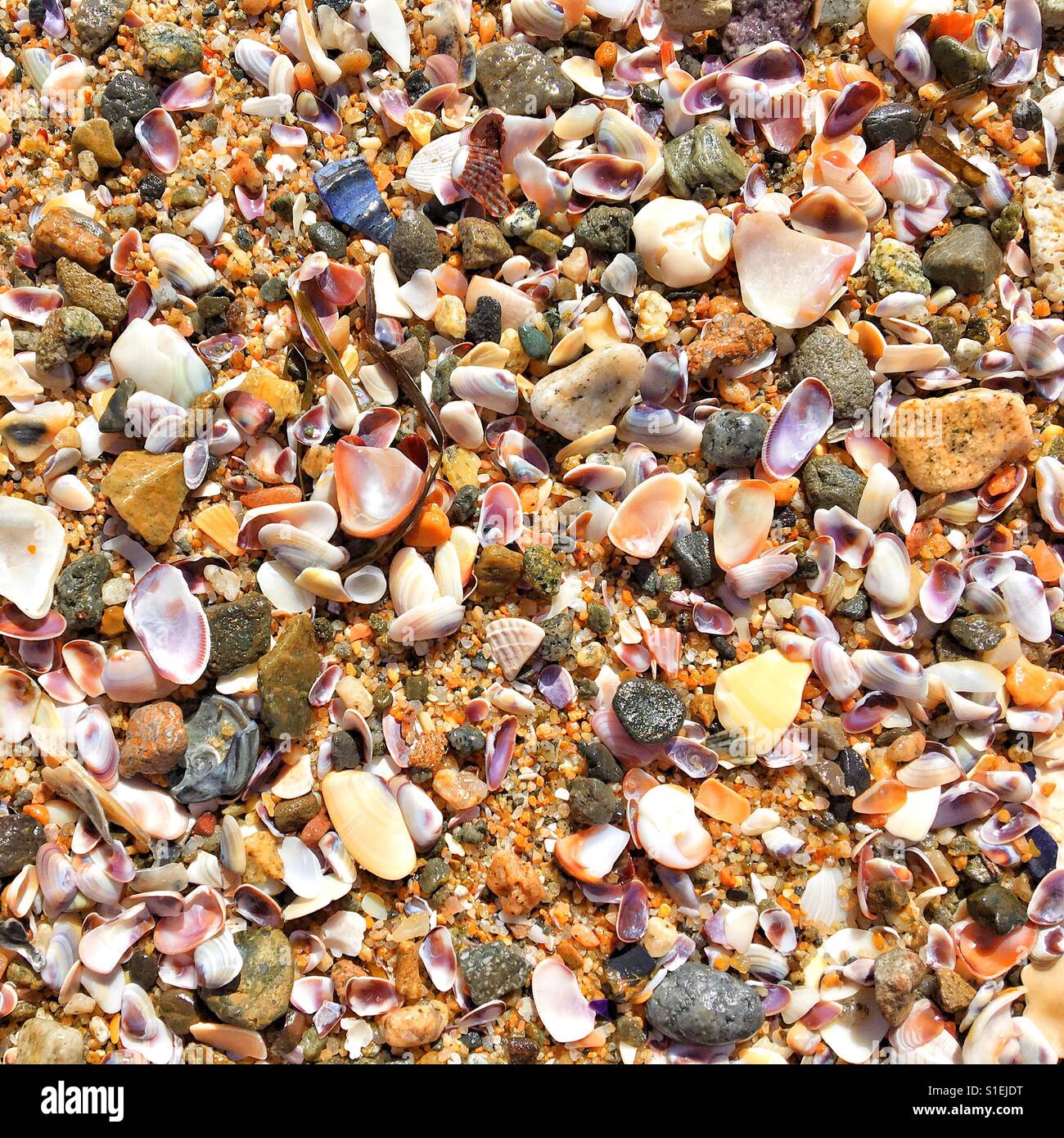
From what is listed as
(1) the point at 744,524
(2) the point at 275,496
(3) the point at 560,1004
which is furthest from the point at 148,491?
(3) the point at 560,1004

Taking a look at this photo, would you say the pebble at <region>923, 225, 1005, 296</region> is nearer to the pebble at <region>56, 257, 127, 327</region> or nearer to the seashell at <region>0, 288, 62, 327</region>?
the pebble at <region>56, 257, 127, 327</region>

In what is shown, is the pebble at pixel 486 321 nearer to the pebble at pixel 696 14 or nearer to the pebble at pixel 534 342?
the pebble at pixel 534 342

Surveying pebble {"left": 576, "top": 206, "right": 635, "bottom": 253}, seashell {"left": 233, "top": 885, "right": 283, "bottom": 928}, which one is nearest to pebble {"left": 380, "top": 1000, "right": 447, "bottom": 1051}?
seashell {"left": 233, "top": 885, "right": 283, "bottom": 928}

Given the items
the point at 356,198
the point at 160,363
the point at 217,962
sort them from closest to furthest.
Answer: the point at 217,962 → the point at 160,363 → the point at 356,198

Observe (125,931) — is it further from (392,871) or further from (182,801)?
(392,871)

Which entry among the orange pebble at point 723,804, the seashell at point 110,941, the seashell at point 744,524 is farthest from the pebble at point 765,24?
the seashell at point 110,941

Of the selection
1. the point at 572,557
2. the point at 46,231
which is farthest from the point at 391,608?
the point at 46,231

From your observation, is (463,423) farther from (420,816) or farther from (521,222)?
(420,816)
